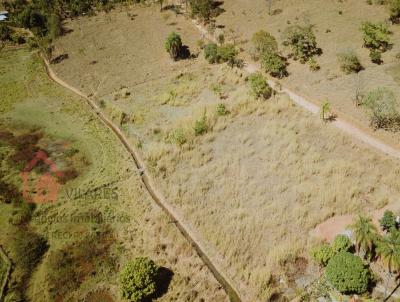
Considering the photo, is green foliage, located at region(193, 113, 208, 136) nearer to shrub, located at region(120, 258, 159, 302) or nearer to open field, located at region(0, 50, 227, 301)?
open field, located at region(0, 50, 227, 301)

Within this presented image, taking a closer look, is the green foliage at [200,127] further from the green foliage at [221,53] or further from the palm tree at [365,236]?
the palm tree at [365,236]

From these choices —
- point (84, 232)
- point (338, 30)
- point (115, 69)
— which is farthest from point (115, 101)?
point (338, 30)

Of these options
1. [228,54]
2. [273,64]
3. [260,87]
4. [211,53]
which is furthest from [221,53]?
[260,87]

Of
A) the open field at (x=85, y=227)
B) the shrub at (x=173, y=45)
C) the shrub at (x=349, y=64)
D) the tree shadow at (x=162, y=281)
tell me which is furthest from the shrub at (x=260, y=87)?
the tree shadow at (x=162, y=281)

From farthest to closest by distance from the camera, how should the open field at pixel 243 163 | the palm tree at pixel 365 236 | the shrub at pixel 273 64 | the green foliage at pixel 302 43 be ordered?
1. the green foliage at pixel 302 43
2. the shrub at pixel 273 64
3. the open field at pixel 243 163
4. the palm tree at pixel 365 236

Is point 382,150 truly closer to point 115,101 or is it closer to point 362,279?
point 362,279

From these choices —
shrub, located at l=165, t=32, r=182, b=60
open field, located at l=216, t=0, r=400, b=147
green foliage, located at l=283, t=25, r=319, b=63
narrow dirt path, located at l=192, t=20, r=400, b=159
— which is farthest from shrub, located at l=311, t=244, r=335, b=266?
shrub, located at l=165, t=32, r=182, b=60
